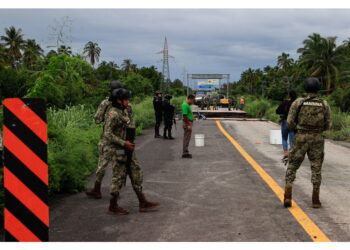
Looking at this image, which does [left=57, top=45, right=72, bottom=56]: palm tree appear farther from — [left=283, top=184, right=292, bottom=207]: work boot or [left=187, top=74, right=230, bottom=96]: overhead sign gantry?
[left=187, top=74, right=230, bottom=96]: overhead sign gantry

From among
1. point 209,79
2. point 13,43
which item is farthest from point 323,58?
point 13,43

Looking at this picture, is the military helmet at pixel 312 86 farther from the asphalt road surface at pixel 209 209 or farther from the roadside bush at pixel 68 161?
the roadside bush at pixel 68 161

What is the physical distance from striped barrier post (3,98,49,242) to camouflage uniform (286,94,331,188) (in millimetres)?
3588

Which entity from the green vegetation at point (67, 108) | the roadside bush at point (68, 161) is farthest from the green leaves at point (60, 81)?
the roadside bush at point (68, 161)

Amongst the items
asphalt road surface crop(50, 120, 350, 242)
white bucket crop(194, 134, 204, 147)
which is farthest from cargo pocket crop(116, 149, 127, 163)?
white bucket crop(194, 134, 204, 147)

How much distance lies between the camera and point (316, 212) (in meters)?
5.75

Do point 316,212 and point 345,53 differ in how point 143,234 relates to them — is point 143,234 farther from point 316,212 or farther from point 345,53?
point 345,53

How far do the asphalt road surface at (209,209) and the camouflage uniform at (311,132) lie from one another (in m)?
0.57

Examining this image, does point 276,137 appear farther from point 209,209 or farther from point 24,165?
point 24,165

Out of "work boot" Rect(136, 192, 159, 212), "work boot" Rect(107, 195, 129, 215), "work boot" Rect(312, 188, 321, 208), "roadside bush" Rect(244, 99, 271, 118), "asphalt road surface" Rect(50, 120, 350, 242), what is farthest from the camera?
"roadside bush" Rect(244, 99, 271, 118)

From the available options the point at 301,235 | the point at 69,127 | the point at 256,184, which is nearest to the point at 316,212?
the point at 301,235

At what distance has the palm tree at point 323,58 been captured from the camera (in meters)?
67.4

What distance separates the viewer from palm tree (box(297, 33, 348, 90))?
67.4 metres

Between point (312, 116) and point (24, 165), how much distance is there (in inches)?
155
